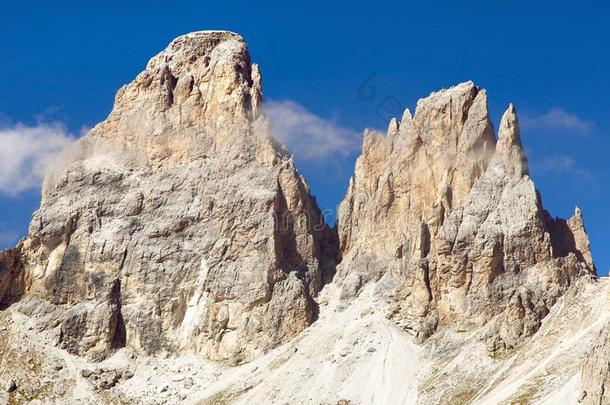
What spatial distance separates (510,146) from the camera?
190m

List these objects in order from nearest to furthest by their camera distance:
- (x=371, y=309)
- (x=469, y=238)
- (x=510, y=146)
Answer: (x=469, y=238) → (x=371, y=309) → (x=510, y=146)

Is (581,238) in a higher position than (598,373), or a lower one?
higher

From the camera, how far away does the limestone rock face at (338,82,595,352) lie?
175500mm

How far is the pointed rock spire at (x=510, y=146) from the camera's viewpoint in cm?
18812

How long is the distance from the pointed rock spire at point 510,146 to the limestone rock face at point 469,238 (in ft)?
0.49

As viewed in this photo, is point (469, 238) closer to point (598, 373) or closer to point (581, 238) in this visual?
point (581, 238)

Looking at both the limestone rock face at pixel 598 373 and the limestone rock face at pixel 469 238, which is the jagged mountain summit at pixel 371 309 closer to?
the limestone rock face at pixel 469 238

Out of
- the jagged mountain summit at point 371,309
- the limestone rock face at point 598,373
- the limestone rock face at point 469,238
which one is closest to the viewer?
the limestone rock face at point 598,373

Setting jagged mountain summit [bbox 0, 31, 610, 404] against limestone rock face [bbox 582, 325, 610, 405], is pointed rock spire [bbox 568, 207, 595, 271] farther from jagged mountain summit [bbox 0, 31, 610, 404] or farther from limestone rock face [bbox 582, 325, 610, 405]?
limestone rock face [bbox 582, 325, 610, 405]

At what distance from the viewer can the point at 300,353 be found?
181500 mm

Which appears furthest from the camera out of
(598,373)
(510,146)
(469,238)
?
(510,146)

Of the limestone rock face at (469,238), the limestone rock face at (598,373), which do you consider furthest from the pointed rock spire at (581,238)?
the limestone rock face at (598,373)

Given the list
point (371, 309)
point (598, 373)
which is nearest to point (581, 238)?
point (371, 309)

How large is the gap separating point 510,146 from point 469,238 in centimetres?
1813
